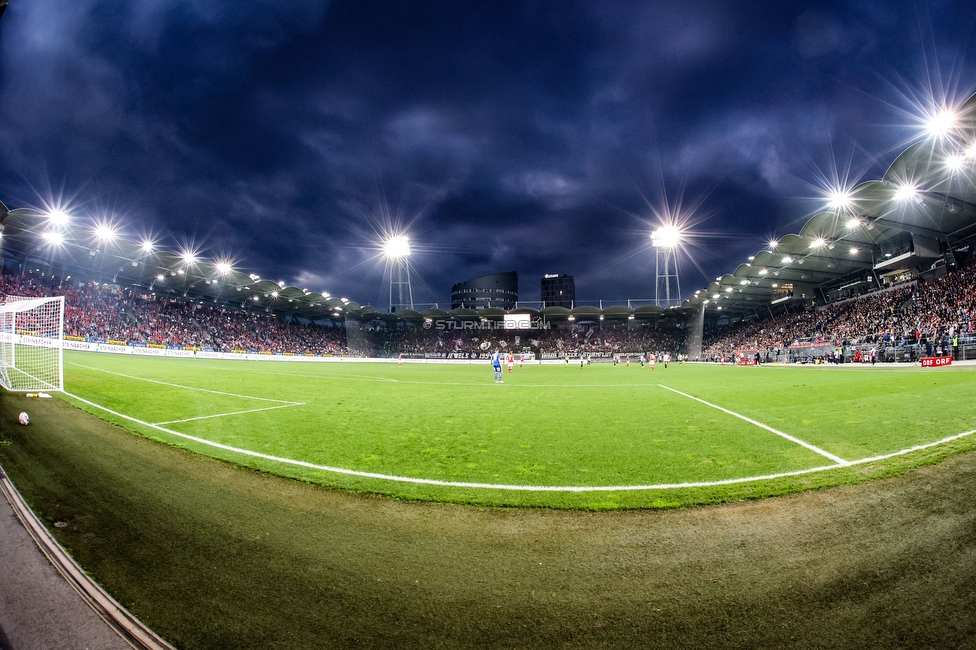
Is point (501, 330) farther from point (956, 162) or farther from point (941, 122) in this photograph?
point (941, 122)

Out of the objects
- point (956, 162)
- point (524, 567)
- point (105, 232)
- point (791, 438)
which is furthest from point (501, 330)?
point (524, 567)

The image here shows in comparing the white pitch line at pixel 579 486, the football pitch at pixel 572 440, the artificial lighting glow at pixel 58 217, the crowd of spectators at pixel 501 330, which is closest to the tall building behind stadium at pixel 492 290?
the crowd of spectators at pixel 501 330

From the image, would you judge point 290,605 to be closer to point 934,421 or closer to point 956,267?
point 934,421

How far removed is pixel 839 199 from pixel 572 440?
33.3 meters

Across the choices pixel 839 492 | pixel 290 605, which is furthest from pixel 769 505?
pixel 290 605

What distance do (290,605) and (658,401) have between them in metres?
10.2

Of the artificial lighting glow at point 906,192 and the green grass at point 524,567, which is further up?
the artificial lighting glow at point 906,192

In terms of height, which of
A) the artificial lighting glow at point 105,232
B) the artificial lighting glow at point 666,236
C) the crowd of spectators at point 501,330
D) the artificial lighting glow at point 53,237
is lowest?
the crowd of spectators at point 501,330

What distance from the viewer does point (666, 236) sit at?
175 ft

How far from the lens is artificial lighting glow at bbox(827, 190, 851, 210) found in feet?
87.5

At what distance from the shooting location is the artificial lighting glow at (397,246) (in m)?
62.2

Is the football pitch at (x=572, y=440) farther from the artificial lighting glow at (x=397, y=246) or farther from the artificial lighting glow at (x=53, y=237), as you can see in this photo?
the artificial lighting glow at (x=397, y=246)

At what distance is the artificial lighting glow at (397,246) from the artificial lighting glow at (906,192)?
54893 mm

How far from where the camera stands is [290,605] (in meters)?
2.34
